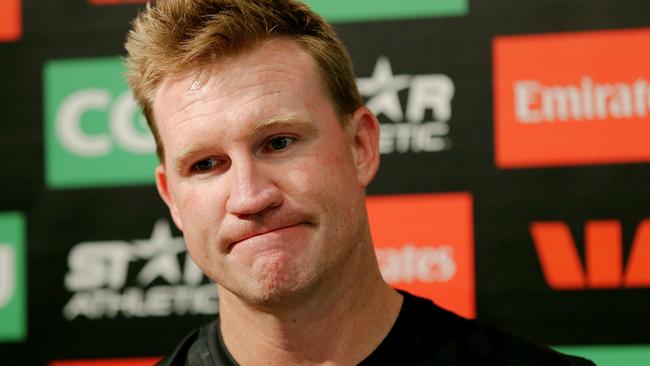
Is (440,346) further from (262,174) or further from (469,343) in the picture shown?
(262,174)

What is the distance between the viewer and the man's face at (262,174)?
4.16 ft

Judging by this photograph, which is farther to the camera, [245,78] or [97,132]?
[97,132]

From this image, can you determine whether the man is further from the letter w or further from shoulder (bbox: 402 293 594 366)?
the letter w

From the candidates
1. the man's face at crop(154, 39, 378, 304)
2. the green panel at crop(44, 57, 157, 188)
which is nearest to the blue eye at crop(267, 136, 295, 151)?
the man's face at crop(154, 39, 378, 304)

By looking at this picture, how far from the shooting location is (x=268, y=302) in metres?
1.29

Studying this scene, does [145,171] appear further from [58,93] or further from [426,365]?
[426,365]

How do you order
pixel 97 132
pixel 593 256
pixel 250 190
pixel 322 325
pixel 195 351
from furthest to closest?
pixel 97 132 < pixel 593 256 < pixel 195 351 < pixel 322 325 < pixel 250 190

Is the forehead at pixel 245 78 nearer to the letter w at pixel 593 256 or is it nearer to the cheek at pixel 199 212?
the cheek at pixel 199 212

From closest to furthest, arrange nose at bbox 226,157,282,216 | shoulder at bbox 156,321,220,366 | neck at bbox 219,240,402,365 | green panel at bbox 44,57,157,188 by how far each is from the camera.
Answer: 1. nose at bbox 226,157,282,216
2. neck at bbox 219,240,402,365
3. shoulder at bbox 156,321,220,366
4. green panel at bbox 44,57,157,188

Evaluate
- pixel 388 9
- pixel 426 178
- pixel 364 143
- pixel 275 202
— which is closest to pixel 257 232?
pixel 275 202

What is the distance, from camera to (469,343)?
1.44 metres

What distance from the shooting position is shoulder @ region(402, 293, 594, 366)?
55.8 inches

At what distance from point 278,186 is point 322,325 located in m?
0.25

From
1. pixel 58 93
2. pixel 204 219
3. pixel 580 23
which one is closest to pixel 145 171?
pixel 58 93
